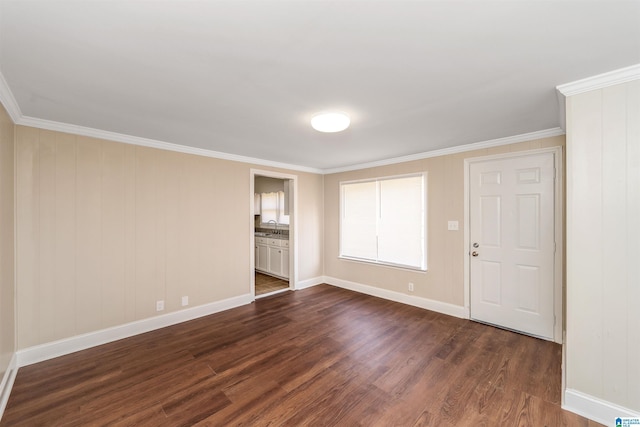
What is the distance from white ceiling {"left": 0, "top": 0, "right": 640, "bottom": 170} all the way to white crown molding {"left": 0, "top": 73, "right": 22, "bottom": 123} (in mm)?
45

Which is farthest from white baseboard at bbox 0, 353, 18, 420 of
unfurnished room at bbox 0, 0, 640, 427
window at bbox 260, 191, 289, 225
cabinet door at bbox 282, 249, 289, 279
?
window at bbox 260, 191, 289, 225

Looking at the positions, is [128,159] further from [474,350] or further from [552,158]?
[552,158]

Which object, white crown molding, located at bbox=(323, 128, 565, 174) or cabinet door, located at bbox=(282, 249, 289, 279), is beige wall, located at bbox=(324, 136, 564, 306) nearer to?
white crown molding, located at bbox=(323, 128, 565, 174)

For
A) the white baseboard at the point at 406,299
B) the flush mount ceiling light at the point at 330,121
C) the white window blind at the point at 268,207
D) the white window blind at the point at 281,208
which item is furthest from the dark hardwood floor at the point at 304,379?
the white window blind at the point at 268,207

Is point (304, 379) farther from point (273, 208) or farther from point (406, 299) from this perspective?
point (273, 208)

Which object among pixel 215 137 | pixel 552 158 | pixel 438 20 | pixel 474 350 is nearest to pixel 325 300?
pixel 474 350

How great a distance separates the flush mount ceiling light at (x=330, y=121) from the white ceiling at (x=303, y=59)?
0.07 m

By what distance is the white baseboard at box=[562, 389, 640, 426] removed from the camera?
5.58ft

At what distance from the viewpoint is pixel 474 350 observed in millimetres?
2666

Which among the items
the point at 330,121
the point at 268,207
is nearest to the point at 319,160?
the point at 330,121

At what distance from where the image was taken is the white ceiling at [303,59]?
1.18 meters

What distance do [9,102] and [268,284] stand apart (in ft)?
13.8

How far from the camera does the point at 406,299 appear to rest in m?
4.04

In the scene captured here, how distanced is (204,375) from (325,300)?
227 centimetres
